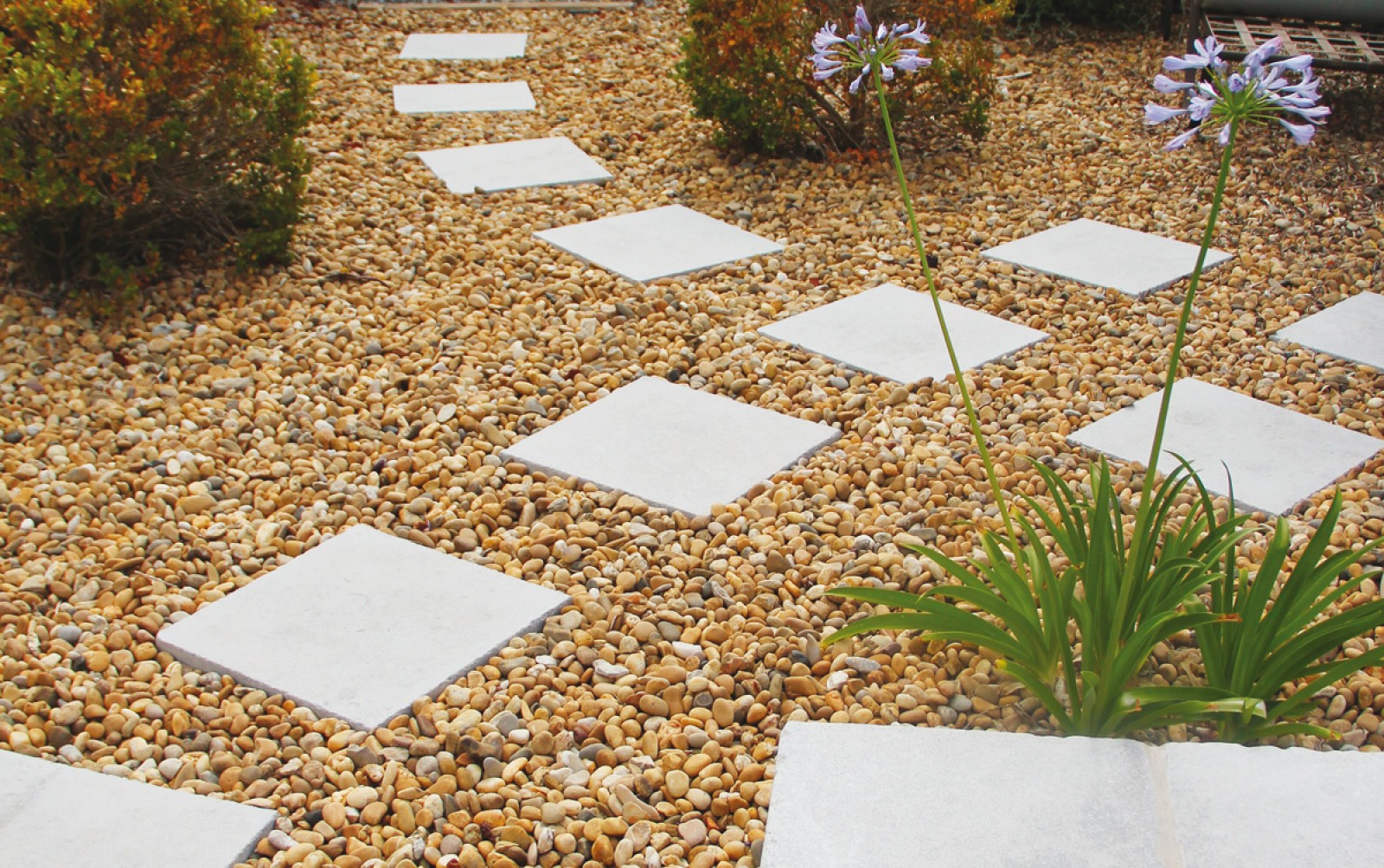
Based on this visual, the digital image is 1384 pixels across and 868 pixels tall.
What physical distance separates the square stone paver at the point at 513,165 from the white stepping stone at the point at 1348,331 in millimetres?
2320

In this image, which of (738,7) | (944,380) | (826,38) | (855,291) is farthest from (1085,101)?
(826,38)

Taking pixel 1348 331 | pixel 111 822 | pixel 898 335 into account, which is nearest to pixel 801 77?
pixel 898 335

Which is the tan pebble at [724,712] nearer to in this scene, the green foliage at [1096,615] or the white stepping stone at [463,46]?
the green foliage at [1096,615]

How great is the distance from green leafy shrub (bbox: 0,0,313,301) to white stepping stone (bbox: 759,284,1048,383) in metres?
1.53

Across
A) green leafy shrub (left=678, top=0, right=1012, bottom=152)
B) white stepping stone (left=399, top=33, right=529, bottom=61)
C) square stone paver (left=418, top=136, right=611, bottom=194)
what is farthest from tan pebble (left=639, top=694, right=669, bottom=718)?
white stepping stone (left=399, top=33, right=529, bottom=61)

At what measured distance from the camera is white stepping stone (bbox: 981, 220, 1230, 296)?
3541 millimetres

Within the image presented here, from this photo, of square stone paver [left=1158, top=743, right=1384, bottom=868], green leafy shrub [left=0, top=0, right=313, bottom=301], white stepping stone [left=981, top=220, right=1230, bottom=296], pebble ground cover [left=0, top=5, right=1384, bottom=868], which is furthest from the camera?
white stepping stone [left=981, top=220, right=1230, bottom=296]

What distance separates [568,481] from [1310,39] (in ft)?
12.9

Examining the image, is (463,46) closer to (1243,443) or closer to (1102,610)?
(1243,443)

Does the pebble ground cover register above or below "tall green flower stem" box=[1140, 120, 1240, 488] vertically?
below

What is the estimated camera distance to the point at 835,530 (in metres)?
2.38

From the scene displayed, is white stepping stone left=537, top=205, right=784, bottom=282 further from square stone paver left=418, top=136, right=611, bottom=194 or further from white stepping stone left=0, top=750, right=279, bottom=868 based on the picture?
white stepping stone left=0, top=750, right=279, bottom=868

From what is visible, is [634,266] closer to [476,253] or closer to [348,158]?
[476,253]

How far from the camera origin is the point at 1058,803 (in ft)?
5.28
